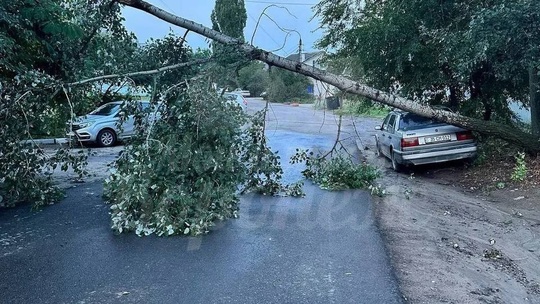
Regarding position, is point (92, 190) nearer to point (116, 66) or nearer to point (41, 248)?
point (116, 66)

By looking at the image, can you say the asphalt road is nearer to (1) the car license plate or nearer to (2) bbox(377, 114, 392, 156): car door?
(1) the car license plate

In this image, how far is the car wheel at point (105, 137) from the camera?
18156 millimetres

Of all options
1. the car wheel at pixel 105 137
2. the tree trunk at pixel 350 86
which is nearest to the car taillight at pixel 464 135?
the tree trunk at pixel 350 86

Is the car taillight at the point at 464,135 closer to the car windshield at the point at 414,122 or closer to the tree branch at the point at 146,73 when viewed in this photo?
the car windshield at the point at 414,122

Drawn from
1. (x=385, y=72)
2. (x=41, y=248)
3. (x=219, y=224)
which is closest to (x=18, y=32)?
(x=41, y=248)

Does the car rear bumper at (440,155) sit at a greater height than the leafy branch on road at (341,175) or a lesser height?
greater

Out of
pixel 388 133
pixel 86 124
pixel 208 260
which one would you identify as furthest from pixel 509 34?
pixel 86 124

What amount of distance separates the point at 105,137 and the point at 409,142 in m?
12.0

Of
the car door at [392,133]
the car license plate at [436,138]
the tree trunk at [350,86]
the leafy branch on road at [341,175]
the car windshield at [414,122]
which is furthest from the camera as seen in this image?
the car door at [392,133]

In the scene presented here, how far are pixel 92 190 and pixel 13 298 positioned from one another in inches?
227

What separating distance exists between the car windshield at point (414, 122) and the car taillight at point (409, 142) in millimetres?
578

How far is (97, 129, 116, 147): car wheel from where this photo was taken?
18156 millimetres

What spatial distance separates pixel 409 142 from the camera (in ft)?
37.1

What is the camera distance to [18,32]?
26.8 ft
